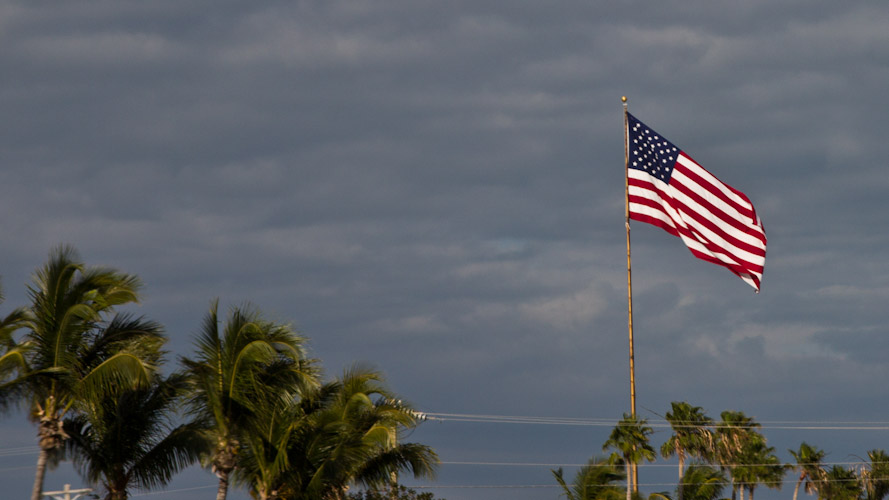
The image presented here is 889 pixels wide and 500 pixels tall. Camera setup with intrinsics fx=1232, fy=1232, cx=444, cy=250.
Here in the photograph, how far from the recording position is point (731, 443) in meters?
82.1

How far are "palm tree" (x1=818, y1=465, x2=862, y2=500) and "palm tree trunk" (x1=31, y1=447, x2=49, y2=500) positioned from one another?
6894 cm

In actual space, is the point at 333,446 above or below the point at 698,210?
below

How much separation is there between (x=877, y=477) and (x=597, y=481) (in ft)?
158

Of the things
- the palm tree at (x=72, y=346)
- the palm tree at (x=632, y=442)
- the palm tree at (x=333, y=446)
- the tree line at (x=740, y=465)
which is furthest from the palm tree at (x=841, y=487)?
the palm tree at (x=72, y=346)

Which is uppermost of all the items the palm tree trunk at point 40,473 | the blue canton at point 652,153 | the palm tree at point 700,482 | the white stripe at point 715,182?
the blue canton at point 652,153

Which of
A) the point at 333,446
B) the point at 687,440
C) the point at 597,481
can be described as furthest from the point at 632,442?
the point at 687,440

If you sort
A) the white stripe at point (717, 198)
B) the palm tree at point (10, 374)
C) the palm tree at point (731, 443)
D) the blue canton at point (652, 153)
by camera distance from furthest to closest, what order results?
the palm tree at point (731, 443) → the blue canton at point (652, 153) → the white stripe at point (717, 198) → the palm tree at point (10, 374)

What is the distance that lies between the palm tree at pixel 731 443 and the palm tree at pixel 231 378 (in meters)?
52.5

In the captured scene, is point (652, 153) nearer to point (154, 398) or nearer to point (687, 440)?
point (154, 398)

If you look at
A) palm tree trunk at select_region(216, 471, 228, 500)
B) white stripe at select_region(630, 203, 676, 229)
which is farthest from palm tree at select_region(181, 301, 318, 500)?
white stripe at select_region(630, 203, 676, 229)

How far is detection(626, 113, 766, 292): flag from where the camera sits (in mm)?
42312

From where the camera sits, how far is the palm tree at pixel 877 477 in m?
86.9

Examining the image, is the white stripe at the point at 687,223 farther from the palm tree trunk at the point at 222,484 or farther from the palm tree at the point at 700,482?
the palm tree at the point at 700,482

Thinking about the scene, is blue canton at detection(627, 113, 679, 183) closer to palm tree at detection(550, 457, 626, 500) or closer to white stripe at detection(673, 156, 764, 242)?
white stripe at detection(673, 156, 764, 242)
